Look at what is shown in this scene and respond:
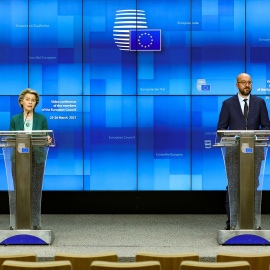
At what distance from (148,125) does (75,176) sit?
129 centimetres

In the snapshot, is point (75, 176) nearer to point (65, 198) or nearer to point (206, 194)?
point (65, 198)

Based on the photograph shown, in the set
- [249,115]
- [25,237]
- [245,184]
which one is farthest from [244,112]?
[25,237]

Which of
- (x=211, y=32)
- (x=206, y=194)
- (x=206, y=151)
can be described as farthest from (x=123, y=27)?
(x=206, y=194)

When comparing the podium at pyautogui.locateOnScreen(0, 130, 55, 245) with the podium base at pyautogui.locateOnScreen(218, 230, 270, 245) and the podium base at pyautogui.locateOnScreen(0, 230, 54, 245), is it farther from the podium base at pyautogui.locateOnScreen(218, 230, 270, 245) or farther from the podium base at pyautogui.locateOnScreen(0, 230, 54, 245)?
Answer: the podium base at pyautogui.locateOnScreen(218, 230, 270, 245)

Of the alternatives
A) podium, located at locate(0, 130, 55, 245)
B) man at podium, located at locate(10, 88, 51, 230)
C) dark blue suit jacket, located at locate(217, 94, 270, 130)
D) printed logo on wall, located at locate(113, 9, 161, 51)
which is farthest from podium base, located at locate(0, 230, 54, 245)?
printed logo on wall, located at locate(113, 9, 161, 51)

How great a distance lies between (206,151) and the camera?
8258 mm

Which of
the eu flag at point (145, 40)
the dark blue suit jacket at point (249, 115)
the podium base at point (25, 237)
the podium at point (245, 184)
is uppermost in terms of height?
the eu flag at point (145, 40)

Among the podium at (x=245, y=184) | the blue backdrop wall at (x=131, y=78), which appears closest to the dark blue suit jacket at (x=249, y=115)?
the podium at (x=245, y=184)

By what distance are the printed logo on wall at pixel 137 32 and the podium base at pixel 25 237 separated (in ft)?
10.8

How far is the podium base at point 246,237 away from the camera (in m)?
6.07

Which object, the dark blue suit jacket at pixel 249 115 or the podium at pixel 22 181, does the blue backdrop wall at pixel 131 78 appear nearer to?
the dark blue suit jacket at pixel 249 115

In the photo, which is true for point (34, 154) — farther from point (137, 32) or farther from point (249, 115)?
point (137, 32)

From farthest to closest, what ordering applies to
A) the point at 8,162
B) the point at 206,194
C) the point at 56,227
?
1. the point at 206,194
2. the point at 56,227
3. the point at 8,162

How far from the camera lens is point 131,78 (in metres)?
8.30
